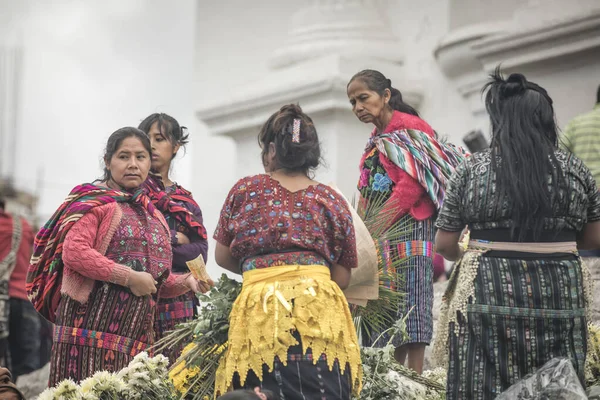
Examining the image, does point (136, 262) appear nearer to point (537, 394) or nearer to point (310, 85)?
point (537, 394)

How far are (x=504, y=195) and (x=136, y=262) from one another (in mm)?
1890

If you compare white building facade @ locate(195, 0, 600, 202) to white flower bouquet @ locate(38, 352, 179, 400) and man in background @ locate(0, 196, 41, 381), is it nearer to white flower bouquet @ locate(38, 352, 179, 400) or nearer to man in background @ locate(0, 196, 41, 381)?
man in background @ locate(0, 196, 41, 381)

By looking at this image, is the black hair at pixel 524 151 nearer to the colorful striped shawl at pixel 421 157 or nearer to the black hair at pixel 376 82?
the colorful striped shawl at pixel 421 157

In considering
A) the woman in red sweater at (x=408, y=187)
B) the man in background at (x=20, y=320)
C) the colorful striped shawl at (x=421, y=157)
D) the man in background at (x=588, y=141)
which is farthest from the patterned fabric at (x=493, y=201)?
the man in background at (x=20, y=320)

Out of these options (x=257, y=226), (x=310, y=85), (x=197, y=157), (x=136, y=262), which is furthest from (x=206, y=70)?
(x=257, y=226)

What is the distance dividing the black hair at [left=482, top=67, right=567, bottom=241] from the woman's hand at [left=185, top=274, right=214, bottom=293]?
1.67 meters

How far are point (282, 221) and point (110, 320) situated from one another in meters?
1.24

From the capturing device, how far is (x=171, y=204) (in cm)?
673

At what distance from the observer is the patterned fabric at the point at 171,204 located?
21.9 feet

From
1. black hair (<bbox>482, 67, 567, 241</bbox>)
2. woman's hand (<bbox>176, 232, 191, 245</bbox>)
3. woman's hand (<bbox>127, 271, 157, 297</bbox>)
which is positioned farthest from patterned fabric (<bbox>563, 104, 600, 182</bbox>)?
woman's hand (<bbox>127, 271, 157, 297</bbox>)

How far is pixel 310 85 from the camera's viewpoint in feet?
34.8

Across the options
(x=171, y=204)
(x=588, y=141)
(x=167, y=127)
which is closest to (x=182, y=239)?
(x=171, y=204)

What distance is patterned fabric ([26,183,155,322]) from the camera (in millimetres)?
5941

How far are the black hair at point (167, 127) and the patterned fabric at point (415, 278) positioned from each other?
52.2 inches
